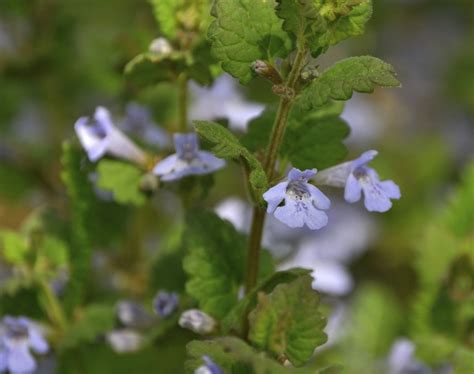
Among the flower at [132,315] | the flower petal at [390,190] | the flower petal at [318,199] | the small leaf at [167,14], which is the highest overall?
the small leaf at [167,14]

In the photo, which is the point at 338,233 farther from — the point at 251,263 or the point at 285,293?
the point at 285,293

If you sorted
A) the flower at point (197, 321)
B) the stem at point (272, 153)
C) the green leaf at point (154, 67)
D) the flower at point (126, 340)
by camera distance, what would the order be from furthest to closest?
1. the flower at point (126, 340)
2. the green leaf at point (154, 67)
3. the flower at point (197, 321)
4. the stem at point (272, 153)

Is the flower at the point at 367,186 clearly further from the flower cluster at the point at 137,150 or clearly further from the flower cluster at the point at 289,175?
the flower cluster at the point at 137,150

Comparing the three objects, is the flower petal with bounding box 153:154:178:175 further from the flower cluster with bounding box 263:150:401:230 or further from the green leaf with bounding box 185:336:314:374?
the green leaf with bounding box 185:336:314:374

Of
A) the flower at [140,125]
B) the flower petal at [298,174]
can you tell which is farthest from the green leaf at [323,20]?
the flower at [140,125]

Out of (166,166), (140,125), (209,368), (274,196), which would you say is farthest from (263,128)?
(140,125)

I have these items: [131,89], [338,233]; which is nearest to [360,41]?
[338,233]
